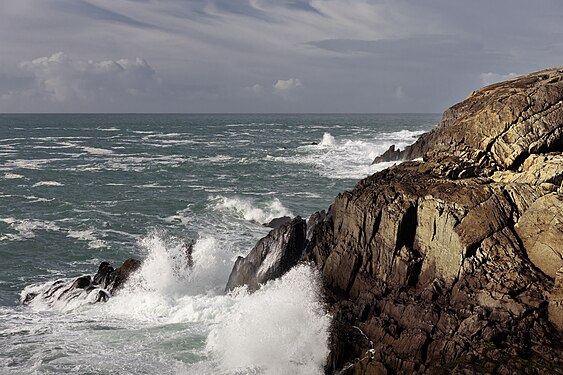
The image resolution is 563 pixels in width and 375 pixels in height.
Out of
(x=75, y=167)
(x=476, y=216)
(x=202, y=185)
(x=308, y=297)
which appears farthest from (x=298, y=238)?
(x=75, y=167)

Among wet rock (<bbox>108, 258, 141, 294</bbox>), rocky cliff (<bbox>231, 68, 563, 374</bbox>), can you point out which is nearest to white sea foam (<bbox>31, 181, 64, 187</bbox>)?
wet rock (<bbox>108, 258, 141, 294</bbox>)

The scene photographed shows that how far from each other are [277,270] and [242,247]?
8.95 m

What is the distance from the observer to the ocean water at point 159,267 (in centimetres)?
1738

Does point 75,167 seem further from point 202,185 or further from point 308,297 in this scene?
point 308,297

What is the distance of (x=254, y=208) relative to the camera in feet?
126

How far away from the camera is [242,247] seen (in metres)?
29.9

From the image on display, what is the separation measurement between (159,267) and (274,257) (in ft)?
19.1

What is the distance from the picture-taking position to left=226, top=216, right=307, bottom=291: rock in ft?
69.8

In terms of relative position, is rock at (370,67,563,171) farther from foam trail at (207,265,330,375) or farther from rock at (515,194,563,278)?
foam trail at (207,265,330,375)

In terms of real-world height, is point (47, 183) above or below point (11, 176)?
below

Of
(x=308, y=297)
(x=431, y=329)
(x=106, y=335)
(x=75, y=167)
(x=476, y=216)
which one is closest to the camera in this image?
(x=431, y=329)

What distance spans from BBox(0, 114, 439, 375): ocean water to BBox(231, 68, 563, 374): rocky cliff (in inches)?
65.2

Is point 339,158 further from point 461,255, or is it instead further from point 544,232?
point 544,232

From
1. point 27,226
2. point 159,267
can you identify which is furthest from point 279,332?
point 27,226
